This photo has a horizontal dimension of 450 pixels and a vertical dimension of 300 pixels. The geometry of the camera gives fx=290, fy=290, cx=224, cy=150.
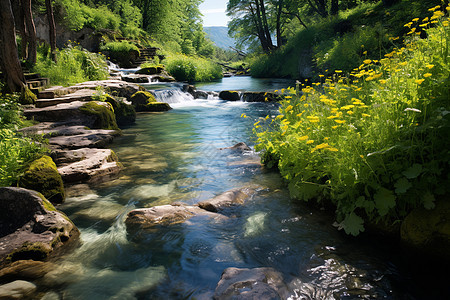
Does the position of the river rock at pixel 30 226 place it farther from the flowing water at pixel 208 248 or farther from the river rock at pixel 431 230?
the river rock at pixel 431 230

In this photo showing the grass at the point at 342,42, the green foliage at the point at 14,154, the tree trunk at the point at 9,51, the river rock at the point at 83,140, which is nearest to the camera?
the green foliage at the point at 14,154

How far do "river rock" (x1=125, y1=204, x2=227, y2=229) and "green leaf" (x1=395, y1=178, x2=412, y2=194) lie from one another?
2177 millimetres

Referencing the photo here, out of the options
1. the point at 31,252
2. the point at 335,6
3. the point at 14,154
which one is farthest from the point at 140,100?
the point at 335,6

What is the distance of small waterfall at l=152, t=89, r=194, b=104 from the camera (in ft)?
52.6

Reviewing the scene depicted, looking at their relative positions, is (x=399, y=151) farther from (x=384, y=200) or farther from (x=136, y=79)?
(x=136, y=79)

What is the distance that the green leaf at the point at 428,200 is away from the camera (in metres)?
2.83

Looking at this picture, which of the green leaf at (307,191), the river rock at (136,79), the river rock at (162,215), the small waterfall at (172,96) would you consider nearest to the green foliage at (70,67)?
the river rock at (136,79)

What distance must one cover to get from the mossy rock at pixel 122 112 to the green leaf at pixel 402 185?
9793 millimetres

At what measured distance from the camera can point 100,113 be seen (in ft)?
28.8

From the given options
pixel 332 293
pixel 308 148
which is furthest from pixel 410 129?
pixel 332 293

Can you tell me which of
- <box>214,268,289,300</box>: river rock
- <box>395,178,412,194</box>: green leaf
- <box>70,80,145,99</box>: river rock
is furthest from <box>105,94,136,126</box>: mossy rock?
<box>395,178,412,194</box>: green leaf

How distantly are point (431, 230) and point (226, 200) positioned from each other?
2.58 metres

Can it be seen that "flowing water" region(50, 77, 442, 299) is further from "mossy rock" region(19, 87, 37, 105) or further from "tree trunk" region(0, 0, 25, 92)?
"tree trunk" region(0, 0, 25, 92)

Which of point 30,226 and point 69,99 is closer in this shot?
point 30,226
